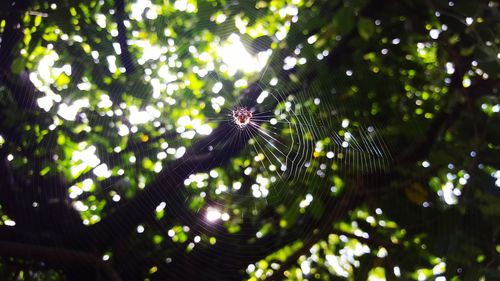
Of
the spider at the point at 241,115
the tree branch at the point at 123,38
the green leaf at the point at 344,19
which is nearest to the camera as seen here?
the green leaf at the point at 344,19

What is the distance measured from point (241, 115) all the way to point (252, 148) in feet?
1.54

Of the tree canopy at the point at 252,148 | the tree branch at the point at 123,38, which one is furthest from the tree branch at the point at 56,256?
the tree branch at the point at 123,38

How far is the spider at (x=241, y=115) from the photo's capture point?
451cm

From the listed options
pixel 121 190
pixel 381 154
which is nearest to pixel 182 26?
pixel 121 190

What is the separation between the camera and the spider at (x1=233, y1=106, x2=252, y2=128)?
14.8 ft

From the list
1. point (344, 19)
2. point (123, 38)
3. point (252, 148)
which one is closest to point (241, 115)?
point (252, 148)

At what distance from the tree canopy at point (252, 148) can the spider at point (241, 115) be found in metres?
0.18

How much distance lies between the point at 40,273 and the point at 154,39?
92.3 inches

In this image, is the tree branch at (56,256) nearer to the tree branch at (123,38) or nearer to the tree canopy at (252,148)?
the tree canopy at (252,148)

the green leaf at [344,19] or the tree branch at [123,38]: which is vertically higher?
the tree branch at [123,38]

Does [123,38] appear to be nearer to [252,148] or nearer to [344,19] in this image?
[252,148]

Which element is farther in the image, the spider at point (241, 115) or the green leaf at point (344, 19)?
the spider at point (241, 115)

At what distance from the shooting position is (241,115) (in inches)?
178

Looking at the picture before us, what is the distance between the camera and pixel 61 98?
3.77 meters
